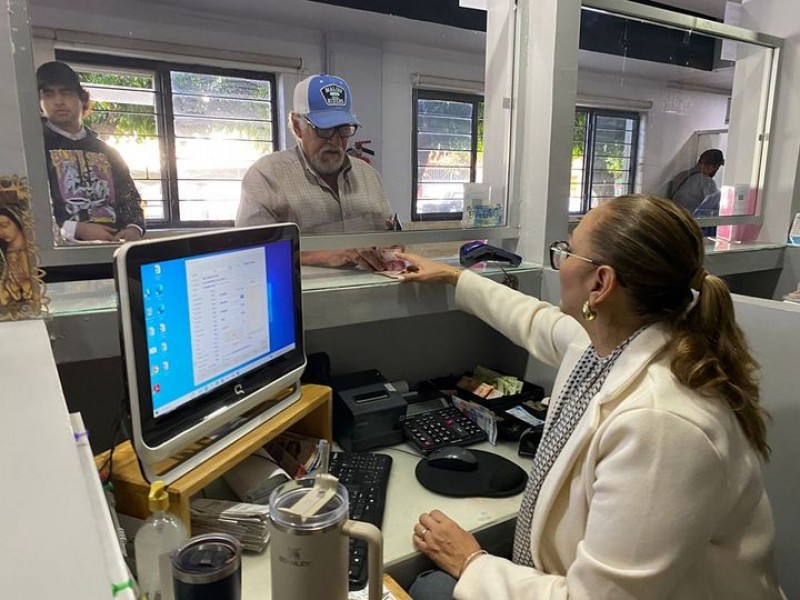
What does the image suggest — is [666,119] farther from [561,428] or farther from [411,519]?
[411,519]

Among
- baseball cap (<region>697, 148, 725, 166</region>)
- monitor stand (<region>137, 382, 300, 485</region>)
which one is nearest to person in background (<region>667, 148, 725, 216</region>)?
baseball cap (<region>697, 148, 725, 166</region>)

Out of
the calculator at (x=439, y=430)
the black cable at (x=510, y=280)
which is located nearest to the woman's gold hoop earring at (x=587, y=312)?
the calculator at (x=439, y=430)

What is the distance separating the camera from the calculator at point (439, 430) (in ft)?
5.02

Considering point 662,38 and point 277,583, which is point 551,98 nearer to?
point 662,38

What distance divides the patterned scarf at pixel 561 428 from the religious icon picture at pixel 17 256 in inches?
40.5

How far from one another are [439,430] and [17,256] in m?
1.06

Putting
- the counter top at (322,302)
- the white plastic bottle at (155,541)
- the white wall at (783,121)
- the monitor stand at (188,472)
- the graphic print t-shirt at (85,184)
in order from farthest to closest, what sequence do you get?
the white wall at (783,121)
the graphic print t-shirt at (85,184)
the counter top at (322,302)
the monitor stand at (188,472)
the white plastic bottle at (155,541)

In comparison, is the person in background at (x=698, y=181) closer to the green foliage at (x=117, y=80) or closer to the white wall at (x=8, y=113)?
the green foliage at (x=117, y=80)

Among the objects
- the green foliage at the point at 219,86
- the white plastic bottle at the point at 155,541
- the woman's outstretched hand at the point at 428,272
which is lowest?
the white plastic bottle at the point at 155,541

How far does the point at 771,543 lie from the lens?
1022 millimetres

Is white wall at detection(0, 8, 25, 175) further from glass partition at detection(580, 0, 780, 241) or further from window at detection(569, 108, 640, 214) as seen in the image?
glass partition at detection(580, 0, 780, 241)

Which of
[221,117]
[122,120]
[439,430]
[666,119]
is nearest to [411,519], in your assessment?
[439,430]

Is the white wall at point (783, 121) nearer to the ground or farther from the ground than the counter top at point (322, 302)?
farther from the ground

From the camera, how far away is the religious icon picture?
3.60 feet
